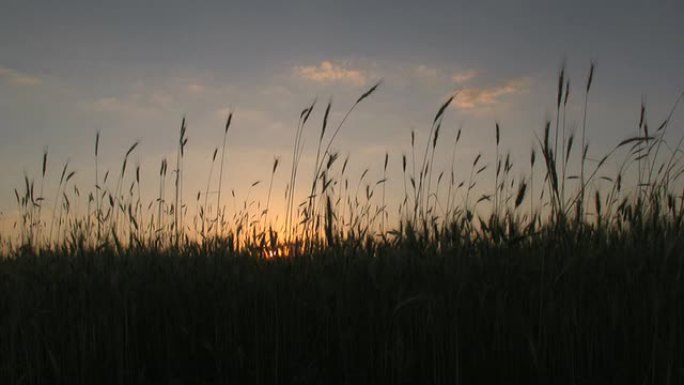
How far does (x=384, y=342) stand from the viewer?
2.88 meters

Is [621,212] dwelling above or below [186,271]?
above

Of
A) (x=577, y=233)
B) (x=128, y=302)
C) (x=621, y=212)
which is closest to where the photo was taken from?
(x=128, y=302)

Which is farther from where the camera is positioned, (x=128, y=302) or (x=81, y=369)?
(x=128, y=302)

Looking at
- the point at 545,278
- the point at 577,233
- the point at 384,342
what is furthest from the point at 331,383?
the point at 577,233

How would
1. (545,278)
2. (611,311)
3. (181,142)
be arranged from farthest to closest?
1. (181,142)
2. (545,278)
3. (611,311)

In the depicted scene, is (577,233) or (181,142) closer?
(577,233)

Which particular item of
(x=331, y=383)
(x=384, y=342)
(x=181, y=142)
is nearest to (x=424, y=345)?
(x=384, y=342)

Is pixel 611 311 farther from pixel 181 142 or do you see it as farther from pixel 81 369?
pixel 181 142

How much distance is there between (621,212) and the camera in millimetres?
4289

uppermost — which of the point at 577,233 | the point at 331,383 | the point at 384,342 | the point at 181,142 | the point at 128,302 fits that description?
the point at 181,142

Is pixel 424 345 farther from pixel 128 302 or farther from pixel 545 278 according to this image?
pixel 128 302

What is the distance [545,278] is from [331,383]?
1.11m

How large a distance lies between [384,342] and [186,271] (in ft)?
4.51

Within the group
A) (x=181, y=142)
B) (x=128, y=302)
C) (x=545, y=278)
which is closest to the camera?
(x=545, y=278)
